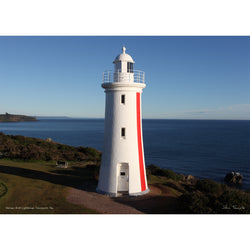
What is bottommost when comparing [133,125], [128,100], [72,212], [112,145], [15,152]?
[72,212]

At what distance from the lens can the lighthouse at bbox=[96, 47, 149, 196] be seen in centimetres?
1284

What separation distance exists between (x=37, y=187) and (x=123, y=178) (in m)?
5.70

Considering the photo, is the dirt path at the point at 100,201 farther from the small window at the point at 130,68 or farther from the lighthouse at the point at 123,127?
the small window at the point at 130,68

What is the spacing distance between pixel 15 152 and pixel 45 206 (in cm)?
1412

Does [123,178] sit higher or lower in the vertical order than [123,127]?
lower

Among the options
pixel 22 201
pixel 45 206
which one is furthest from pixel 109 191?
pixel 22 201

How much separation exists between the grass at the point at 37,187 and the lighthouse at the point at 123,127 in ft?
9.97

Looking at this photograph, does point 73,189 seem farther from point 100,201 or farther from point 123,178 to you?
point 123,178

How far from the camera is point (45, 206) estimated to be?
1127 cm

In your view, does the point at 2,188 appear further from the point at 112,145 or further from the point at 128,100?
the point at 128,100

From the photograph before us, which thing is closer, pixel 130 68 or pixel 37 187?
pixel 130 68

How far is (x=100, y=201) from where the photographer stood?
12195mm

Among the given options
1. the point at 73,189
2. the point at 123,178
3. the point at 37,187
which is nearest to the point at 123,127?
the point at 123,178

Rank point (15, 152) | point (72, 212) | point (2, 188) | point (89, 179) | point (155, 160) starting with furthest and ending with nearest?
point (155, 160)
point (15, 152)
point (89, 179)
point (2, 188)
point (72, 212)
